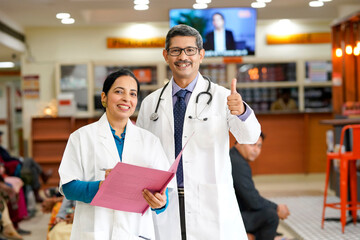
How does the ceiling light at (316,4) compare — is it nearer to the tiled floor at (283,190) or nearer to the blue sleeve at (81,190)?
the tiled floor at (283,190)

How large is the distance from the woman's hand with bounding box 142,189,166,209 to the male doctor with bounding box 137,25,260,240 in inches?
13.6

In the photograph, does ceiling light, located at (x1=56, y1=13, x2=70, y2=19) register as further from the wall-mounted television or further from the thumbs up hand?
the thumbs up hand

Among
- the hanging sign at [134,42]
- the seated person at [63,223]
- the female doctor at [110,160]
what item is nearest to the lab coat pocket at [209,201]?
the female doctor at [110,160]

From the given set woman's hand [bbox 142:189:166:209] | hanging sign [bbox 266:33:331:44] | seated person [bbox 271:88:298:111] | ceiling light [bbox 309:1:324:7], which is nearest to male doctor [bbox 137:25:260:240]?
woman's hand [bbox 142:189:166:209]

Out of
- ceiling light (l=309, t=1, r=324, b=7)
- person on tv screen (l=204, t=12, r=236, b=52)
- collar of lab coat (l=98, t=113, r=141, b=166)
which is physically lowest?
collar of lab coat (l=98, t=113, r=141, b=166)

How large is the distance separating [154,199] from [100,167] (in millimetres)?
274

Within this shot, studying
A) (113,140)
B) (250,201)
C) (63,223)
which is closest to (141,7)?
(250,201)

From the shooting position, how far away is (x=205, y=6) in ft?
22.6

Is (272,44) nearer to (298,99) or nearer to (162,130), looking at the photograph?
(298,99)

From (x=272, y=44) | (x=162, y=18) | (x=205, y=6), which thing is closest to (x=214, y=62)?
(x=272, y=44)

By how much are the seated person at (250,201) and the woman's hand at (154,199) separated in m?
2.02

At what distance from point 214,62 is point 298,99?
5.73 feet

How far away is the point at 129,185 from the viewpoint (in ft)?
6.15

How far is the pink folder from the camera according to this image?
1806 mm
